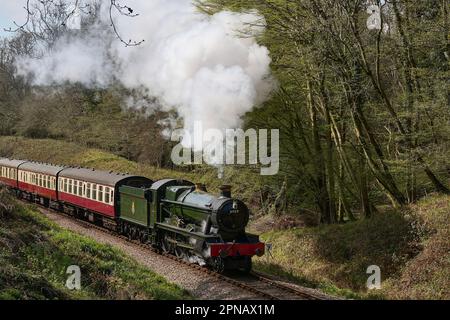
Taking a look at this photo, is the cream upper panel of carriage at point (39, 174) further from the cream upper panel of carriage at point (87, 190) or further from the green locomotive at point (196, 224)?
the green locomotive at point (196, 224)

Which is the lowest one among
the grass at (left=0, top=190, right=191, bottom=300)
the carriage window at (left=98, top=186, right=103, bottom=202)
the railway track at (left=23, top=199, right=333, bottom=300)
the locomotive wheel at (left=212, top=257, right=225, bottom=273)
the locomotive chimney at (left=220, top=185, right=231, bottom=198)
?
the railway track at (left=23, top=199, right=333, bottom=300)

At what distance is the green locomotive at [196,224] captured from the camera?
43.6ft

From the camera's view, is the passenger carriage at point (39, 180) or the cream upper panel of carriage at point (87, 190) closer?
the cream upper panel of carriage at point (87, 190)

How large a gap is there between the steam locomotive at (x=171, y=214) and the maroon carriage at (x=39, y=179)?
1.77 m

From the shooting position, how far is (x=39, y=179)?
2659 cm

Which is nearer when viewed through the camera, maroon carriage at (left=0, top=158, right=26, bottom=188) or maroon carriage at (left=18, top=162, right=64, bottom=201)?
maroon carriage at (left=18, top=162, right=64, bottom=201)

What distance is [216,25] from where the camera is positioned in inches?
691

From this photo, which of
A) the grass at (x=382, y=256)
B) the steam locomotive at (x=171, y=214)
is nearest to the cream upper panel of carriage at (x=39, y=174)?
the steam locomotive at (x=171, y=214)

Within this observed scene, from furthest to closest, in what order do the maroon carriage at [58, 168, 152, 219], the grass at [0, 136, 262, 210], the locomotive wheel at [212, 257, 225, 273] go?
the grass at [0, 136, 262, 210] → the maroon carriage at [58, 168, 152, 219] → the locomotive wheel at [212, 257, 225, 273]

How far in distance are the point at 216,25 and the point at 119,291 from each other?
35.5ft

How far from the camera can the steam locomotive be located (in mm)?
A: 13359

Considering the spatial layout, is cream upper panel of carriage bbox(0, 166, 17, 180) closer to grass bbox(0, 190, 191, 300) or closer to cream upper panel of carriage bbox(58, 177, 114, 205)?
cream upper panel of carriage bbox(58, 177, 114, 205)

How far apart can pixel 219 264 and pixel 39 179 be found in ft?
53.7

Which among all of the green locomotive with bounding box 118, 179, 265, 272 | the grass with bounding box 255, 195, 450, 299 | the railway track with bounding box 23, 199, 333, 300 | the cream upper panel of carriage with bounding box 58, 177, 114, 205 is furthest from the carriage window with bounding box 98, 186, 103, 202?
the grass with bounding box 255, 195, 450, 299
